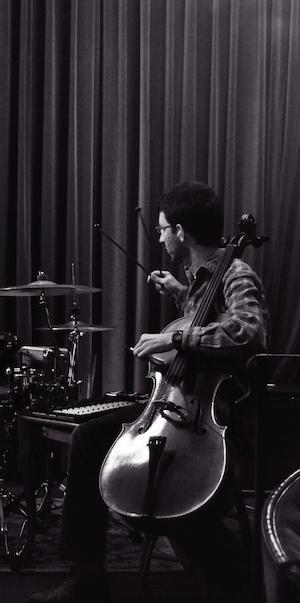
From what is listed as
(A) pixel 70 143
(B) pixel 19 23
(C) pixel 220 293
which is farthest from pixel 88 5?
(C) pixel 220 293

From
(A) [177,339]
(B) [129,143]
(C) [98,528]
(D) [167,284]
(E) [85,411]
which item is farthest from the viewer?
(B) [129,143]

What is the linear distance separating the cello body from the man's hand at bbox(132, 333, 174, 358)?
0.11 metres

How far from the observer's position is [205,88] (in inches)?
130

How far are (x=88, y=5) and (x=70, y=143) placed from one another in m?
0.67

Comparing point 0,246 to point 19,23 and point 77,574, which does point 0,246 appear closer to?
point 19,23

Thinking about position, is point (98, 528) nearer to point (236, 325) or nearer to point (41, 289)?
point (236, 325)

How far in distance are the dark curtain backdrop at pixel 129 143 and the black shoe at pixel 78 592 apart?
150 cm

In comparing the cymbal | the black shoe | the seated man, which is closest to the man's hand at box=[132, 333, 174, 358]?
the seated man

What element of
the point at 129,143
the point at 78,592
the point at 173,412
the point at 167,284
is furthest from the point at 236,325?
the point at 129,143

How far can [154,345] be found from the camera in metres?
1.71

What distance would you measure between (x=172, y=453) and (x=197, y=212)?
31.4 inches

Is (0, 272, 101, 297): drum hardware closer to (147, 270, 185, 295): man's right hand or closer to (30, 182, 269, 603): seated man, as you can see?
(147, 270, 185, 295): man's right hand

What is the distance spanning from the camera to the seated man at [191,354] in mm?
1654

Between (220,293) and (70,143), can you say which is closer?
(220,293)
